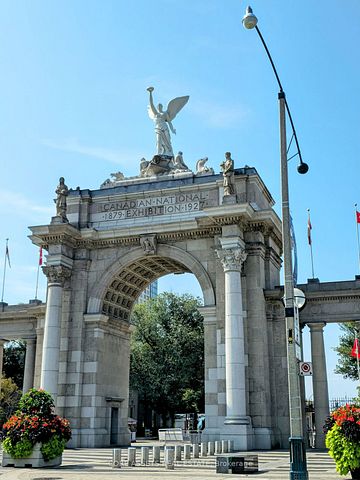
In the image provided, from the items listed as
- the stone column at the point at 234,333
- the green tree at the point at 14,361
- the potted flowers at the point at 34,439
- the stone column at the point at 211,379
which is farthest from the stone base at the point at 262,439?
the green tree at the point at 14,361

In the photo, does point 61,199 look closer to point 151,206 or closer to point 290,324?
point 151,206

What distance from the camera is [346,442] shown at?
16672mm

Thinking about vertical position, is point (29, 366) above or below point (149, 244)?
below

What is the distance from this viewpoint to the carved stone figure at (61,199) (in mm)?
34069

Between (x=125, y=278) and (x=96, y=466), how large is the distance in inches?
595

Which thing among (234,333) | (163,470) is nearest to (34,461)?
(163,470)

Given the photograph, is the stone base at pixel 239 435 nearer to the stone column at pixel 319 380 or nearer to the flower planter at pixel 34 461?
the stone column at pixel 319 380

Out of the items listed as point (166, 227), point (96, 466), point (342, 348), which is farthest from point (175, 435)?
Answer: point (342, 348)

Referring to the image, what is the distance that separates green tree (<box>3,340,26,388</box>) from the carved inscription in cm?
4433

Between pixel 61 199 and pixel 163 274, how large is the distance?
818 centimetres

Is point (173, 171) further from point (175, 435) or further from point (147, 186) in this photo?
point (175, 435)

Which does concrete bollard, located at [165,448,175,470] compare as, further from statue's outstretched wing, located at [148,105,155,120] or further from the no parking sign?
statue's outstretched wing, located at [148,105,155,120]

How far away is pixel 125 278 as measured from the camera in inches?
1404

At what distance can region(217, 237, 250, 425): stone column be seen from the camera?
27734mm
